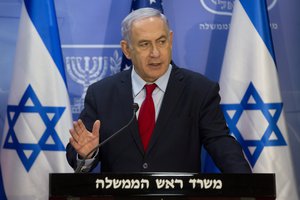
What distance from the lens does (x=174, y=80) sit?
2.76 meters

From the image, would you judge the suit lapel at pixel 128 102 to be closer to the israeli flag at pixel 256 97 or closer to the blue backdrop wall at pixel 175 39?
the israeli flag at pixel 256 97

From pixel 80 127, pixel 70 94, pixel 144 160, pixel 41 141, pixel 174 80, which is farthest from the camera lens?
pixel 70 94

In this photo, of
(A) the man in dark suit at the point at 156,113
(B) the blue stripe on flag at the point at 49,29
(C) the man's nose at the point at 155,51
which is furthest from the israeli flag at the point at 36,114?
(C) the man's nose at the point at 155,51

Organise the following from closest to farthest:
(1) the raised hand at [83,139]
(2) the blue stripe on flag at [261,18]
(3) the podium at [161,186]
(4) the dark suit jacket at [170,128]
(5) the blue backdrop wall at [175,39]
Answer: (3) the podium at [161,186], (1) the raised hand at [83,139], (4) the dark suit jacket at [170,128], (2) the blue stripe on flag at [261,18], (5) the blue backdrop wall at [175,39]

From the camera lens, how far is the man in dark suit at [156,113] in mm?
2582

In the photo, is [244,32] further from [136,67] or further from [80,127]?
[80,127]

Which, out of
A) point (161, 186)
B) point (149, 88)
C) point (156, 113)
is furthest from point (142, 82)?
point (161, 186)

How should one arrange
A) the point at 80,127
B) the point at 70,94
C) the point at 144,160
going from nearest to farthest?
the point at 80,127 → the point at 144,160 → the point at 70,94

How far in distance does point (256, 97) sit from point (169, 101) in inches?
37.9

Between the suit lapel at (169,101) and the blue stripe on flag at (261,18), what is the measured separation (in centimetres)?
94

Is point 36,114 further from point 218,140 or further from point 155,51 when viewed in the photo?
point 218,140

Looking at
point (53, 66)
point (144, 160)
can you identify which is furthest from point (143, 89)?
point (53, 66)

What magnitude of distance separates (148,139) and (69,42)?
1.48m

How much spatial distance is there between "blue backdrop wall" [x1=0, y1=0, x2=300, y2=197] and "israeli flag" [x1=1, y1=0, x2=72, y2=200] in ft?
1.27
